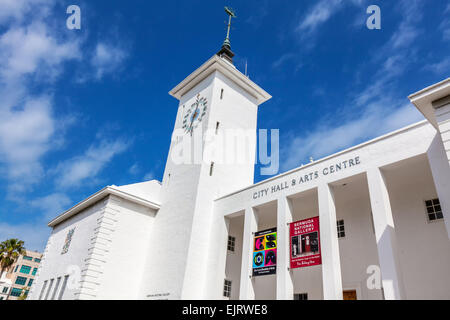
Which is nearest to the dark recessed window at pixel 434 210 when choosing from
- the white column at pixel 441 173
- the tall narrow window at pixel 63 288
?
the white column at pixel 441 173

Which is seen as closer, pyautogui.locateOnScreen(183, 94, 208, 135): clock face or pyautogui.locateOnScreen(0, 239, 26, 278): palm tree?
pyautogui.locateOnScreen(183, 94, 208, 135): clock face

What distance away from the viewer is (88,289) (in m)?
18.1

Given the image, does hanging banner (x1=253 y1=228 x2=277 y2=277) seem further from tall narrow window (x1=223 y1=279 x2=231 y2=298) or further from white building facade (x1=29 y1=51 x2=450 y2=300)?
tall narrow window (x1=223 y1=279 x2=231 y2=298)

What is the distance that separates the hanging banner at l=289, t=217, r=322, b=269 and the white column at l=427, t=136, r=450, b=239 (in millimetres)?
5135

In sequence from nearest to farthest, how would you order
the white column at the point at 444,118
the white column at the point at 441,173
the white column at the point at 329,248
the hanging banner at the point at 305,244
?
1. the white column at the point at 444,118
2. the white column at the point at 441,173
3. the white column at the point at 329,248
4. the hanging banner at the point at 305,244

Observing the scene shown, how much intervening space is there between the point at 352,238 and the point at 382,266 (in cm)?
543

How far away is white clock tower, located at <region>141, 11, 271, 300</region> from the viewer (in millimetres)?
19141

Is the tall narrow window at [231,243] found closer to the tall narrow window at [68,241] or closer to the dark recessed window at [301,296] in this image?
the dark recessed window at [301,296]

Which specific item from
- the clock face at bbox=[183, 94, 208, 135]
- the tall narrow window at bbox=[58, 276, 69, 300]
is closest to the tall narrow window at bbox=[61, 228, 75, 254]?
the tall narrow window at bbox=[58, 276, 69, 300]

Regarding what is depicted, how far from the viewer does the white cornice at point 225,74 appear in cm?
2572

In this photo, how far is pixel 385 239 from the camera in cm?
1201

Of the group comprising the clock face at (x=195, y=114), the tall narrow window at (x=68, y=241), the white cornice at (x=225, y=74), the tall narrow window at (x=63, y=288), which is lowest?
the tall narrow window at (x=63, y=288)

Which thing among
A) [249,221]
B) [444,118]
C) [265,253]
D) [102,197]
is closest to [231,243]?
[249,221]
